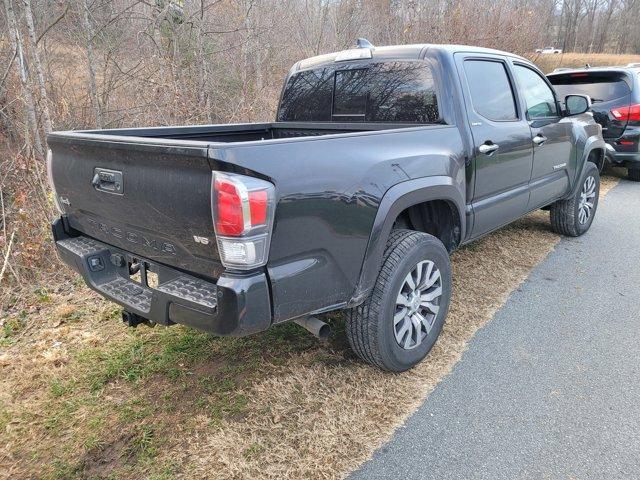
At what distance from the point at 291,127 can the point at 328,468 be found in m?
2.70

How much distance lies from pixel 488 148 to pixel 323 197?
178 cm

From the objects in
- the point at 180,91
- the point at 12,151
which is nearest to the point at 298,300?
the point at 12,151

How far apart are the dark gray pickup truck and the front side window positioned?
0.14ft

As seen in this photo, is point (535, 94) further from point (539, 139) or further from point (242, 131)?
point (242, 131)

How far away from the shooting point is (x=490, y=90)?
11.9 feet

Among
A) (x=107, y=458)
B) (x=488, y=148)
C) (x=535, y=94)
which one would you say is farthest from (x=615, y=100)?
(x=107, y=458)

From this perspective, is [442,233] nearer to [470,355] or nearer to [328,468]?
[470,355]

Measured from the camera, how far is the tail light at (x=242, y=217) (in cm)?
184

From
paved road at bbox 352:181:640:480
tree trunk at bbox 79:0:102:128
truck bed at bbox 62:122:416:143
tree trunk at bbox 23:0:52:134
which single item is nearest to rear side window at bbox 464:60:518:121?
truck bed at bbox 62:122:416:143

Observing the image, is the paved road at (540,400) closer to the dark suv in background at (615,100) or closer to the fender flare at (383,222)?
the fender flare at (383,222)

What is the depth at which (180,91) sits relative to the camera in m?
7.71

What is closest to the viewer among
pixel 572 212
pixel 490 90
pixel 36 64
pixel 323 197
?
pixel 323 197

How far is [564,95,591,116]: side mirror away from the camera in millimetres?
4520

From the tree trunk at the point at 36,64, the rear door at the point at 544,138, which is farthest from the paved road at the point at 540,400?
the tree trunk at the point at 36,64
